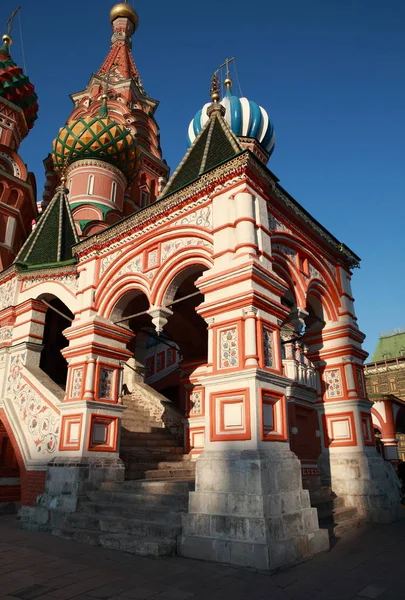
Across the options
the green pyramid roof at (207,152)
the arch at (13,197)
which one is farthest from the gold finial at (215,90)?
the arch at (13,197)

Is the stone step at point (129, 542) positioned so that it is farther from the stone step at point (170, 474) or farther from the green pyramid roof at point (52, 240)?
the green pyramid roof at point (52, 240)

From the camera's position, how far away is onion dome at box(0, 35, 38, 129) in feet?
57.0

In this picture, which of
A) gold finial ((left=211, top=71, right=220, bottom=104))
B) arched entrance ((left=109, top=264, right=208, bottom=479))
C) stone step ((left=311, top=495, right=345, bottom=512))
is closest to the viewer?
stone step ((left=311, top=495, right=345, bottom=512))

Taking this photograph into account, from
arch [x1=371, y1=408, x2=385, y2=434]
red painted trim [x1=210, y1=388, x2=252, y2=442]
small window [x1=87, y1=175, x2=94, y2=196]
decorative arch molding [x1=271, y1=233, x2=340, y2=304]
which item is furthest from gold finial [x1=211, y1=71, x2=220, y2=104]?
arch [x1=371, y1=408, x2=385, y2=434]

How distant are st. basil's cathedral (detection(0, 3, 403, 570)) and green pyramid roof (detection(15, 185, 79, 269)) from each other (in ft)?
0.17

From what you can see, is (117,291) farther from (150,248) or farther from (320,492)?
(320,492)

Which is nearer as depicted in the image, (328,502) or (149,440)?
(328,502)

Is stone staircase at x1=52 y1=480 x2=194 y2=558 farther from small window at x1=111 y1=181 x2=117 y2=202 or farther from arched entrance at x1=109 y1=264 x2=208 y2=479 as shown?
small window at x1=111 y1=181 x2=117 y2=202

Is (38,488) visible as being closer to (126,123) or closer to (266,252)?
(266,252)

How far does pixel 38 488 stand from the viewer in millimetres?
8008

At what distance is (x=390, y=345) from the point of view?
41.9 m

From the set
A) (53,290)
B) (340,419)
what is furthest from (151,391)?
(340,419)

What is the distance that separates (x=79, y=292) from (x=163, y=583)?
5850 mm

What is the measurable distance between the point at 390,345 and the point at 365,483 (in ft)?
122
